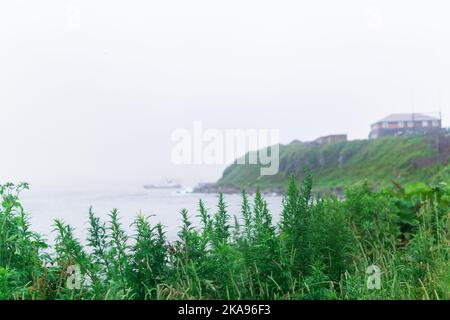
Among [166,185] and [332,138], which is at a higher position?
[332,138]

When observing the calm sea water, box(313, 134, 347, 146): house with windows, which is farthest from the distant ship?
box(313, 134, 347, 146): house with windows

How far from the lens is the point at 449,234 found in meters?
3.98

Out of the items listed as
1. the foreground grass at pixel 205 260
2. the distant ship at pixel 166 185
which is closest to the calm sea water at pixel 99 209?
the foreground grass at pixel 205 260

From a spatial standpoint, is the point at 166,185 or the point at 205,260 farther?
the point at 166,185

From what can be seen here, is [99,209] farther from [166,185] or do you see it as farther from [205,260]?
[166,185]

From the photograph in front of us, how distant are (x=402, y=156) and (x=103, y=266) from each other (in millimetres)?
23410

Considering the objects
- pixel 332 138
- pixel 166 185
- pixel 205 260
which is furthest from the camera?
pixel 332 138

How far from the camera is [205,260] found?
2621mm

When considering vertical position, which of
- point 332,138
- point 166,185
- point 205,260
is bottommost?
point 205,260

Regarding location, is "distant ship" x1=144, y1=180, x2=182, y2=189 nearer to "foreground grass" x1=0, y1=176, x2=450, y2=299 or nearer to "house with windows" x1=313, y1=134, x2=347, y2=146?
"foreground grass" x1=0, y1=176, x2=450, y2=299

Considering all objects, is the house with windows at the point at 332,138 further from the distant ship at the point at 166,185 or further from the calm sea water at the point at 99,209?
the calm sea water at the point at 99,209

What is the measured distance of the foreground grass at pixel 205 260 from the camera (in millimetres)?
2427

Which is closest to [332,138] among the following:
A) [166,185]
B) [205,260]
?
[166,185]

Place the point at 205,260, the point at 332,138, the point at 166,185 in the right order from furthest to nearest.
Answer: the point at 332,138
the point at 166,185
the point at 205,260
